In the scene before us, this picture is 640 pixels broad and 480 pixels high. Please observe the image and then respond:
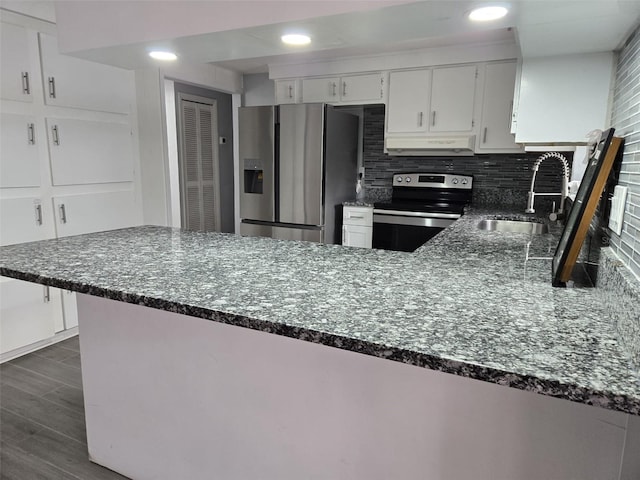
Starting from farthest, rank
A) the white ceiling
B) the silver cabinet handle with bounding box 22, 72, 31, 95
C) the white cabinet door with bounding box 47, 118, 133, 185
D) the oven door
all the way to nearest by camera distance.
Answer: the oven door < the white cabinet door with bounding box 47, 118, 133, 185 < the silver cabinet handle with bounding box 22, 72, 31, 95 < the white ceiling

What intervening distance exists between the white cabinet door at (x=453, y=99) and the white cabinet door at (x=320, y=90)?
881 millimetres

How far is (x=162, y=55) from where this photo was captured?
2.12 meters

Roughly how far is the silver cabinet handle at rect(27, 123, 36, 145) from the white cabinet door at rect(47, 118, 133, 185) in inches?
4.2

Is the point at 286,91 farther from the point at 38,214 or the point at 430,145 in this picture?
the point at 38,214

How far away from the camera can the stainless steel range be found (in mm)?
3469

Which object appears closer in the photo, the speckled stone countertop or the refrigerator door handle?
the speckled stone countertop

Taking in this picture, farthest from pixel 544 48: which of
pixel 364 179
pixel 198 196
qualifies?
pixel 198 196

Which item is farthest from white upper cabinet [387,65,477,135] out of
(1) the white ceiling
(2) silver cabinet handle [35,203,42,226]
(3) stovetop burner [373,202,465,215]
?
(2) silver cabinet handle [35,203,42,226]

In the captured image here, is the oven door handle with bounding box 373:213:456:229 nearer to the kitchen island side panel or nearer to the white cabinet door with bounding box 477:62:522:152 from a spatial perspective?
the white cabinet door with bounding box 477:62:522:152

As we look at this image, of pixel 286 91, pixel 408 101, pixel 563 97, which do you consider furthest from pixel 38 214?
pixel 563 97

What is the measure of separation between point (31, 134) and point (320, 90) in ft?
7.74

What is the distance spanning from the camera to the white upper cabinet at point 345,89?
381 cm

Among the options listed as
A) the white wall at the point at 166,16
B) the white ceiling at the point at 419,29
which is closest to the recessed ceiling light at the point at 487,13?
the white ceiling at the point at 419,29

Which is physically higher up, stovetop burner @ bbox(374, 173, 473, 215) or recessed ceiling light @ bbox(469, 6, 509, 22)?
recessed ceiling light @ bbox(469, 6, 509, 22)
